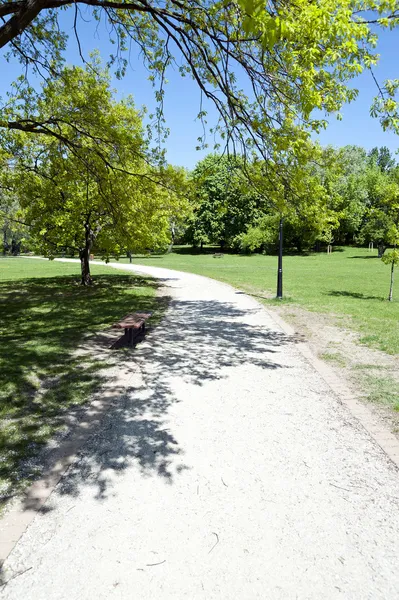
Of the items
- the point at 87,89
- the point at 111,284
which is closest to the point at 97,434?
the point at 87,89

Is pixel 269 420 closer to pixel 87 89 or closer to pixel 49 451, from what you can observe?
pixel 49 451

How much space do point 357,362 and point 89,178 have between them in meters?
10.4

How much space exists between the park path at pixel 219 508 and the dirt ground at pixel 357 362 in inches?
20.9

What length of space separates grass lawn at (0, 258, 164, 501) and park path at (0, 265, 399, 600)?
2.10ft

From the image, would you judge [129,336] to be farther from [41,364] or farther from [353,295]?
[353,295]

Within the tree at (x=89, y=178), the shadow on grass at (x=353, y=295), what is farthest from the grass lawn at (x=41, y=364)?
the shadow on grass at (x=353, y=295)

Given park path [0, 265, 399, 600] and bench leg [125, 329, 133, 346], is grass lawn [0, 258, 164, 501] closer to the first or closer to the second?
park path [0, 265, 399, 600]

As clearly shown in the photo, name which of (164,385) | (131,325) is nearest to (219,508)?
(164,385)

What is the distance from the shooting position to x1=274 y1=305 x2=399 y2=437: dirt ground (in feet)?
17.7

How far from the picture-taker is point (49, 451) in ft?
13.3

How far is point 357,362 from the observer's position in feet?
23.9

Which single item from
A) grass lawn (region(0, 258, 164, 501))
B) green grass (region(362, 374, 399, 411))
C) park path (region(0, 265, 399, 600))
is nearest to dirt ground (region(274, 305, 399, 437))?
green grass (region(362, 374, 399, 411))

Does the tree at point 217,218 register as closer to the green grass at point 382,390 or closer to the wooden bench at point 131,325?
the wooden bench at point 131,325

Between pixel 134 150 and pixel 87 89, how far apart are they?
2126mm
